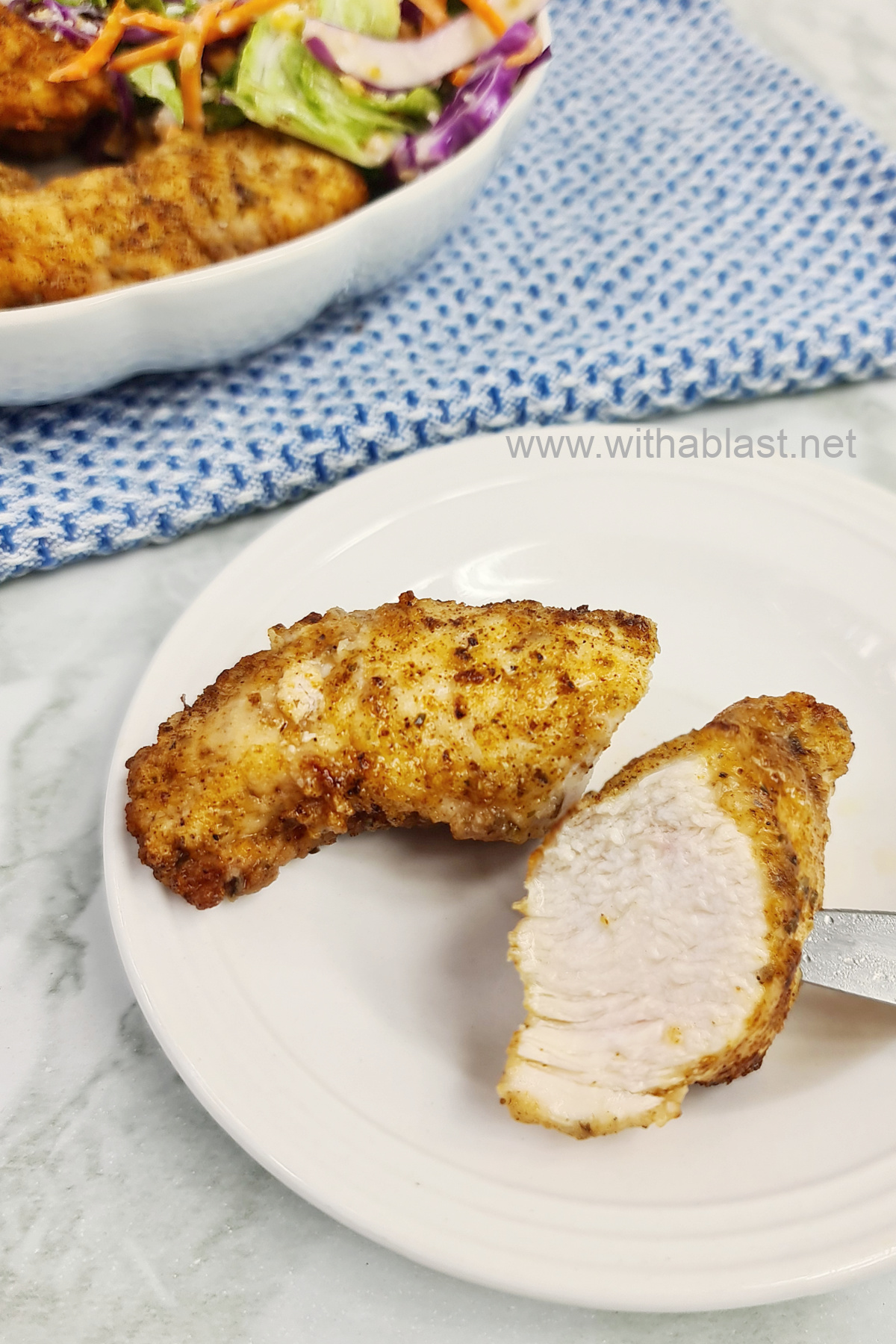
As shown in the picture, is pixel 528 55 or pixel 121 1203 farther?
pixel 528 55

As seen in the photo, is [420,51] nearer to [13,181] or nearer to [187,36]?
[187,36]

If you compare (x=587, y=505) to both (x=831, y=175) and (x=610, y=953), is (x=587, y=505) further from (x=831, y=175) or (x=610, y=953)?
(x=831, y=175)

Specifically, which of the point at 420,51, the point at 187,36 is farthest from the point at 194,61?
the point at 420,51

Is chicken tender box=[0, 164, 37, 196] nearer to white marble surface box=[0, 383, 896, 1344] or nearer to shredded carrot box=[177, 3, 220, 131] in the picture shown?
shredded carrot box=[177, 3, 220, 131]

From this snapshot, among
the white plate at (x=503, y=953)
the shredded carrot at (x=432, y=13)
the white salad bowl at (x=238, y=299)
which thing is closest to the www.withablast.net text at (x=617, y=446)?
the white plate at (x=503, y=953)

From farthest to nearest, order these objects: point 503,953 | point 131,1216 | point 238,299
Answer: point 238,299
point 503,953
point 131,1216

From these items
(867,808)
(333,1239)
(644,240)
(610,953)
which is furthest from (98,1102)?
(644,240)
